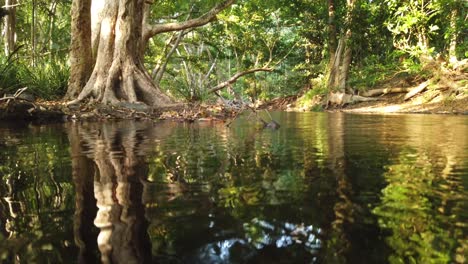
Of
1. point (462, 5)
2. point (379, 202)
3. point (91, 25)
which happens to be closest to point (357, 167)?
point (379, 202)

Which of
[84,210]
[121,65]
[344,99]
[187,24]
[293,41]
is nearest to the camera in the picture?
[84,210]

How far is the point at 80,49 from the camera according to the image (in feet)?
33.9

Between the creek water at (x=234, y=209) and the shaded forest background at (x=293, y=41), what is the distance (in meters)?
7.22

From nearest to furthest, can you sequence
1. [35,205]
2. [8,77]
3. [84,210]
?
1. [84,210]
2. [35,205]
3. [8,77]

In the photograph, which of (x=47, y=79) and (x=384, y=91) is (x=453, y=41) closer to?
(x=384, y=91)

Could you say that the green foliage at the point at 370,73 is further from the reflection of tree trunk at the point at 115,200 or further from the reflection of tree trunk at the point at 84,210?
the reflection of tree trunk at the point at 84,210

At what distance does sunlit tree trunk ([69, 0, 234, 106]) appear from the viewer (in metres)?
8.98

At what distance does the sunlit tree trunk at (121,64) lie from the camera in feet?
29.5

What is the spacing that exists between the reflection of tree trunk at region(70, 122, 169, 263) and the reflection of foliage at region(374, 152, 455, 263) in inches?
30.6

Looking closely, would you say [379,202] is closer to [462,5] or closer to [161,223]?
[161,223]

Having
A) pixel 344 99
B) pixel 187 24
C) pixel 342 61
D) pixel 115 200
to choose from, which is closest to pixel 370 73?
pixel 344 99

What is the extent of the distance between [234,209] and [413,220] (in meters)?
0.68

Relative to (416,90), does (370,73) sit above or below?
above

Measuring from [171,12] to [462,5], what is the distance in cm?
1236
